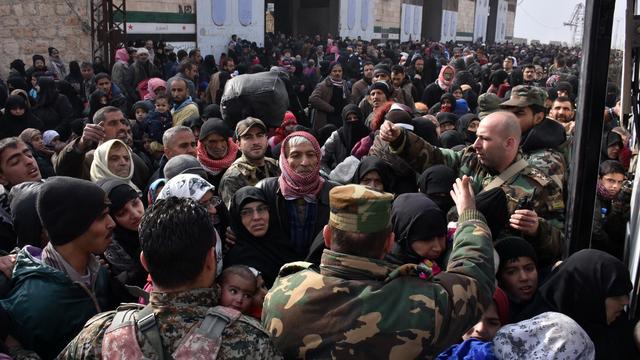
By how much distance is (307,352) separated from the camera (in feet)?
5.26

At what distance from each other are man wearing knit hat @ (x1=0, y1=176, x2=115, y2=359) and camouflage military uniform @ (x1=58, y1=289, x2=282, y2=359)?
0.35m

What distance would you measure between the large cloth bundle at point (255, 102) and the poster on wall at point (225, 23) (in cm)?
1233

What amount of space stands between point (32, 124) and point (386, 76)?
13.4 ft

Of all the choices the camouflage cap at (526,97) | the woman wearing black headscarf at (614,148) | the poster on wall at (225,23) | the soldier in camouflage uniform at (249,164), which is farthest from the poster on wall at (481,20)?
the soldier in camouflage uniform at (249,164)

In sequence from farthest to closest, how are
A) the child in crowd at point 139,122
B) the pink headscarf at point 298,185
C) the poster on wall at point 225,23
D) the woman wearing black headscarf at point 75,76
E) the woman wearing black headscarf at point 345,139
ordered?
the poster on wall at point 225,23 → the woman wearing black headscarf at point 75,76 → the child in crowd at point 139,122 → the woman wearing black headscarf at point 345,139 → the pink headscarf at point 298,185

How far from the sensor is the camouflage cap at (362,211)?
1.64 m

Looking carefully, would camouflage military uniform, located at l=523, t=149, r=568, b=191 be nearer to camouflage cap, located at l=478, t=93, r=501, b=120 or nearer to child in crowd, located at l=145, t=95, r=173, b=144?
camouflage cap, located at l=478, t=93, r=501, b=120

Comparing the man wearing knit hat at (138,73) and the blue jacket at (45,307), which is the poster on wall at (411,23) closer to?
the man wearing knit hat at (138,73)

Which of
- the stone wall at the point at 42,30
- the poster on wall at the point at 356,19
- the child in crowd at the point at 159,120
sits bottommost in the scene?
the child in crowd at the point at 159,120

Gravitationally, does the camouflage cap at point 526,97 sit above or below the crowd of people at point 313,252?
above

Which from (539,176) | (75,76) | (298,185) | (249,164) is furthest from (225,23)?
(539,176)

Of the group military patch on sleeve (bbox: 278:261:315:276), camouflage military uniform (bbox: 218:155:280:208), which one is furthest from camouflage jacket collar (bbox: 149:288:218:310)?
camouflage military uniform (bbox: 218:155:280:208)

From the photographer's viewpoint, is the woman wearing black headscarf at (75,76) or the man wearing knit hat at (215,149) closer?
the man wearing knit hat at (215,149)

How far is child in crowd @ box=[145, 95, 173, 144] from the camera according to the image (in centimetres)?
523
